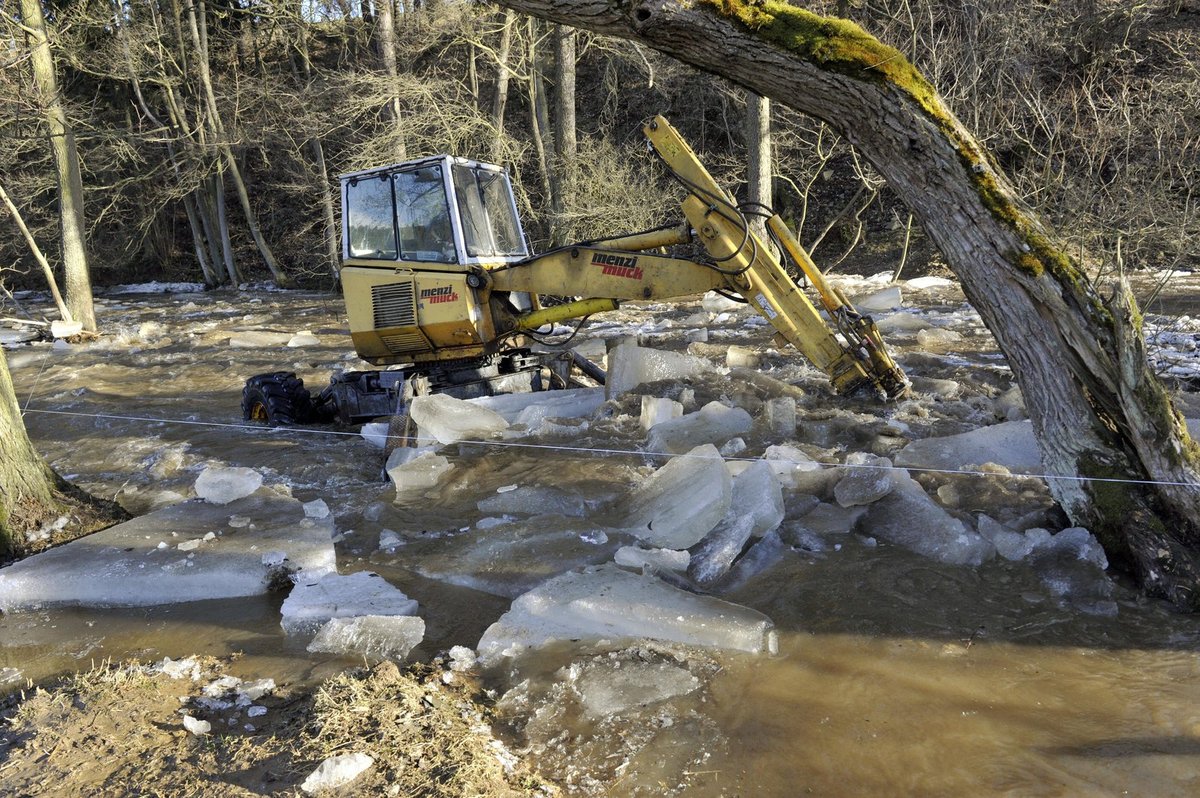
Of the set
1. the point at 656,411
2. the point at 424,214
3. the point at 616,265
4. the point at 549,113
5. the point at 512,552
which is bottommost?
the point at 512,552

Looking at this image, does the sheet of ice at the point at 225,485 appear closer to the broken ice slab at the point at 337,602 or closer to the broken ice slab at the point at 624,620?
the broken ice slab at the point at 337,602

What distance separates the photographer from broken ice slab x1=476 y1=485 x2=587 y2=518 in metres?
5.32

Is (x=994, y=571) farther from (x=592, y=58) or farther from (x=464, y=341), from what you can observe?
(x=592, y=58)

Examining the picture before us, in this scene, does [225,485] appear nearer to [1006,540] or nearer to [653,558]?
[653,558]

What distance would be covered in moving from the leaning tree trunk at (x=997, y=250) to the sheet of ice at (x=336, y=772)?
11.1 feet

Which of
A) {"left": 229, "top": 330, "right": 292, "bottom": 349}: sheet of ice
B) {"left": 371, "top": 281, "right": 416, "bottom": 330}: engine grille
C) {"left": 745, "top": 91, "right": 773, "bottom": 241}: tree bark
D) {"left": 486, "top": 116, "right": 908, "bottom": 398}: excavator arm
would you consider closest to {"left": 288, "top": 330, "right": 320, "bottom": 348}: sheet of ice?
{"left": 229, "top": 330, "right": 292, "bottom": 349}: sheet of ice

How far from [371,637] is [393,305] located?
4.38 m

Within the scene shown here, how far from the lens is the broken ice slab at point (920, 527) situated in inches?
168

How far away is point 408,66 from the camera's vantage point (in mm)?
18875

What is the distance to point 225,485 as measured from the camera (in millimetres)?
5598

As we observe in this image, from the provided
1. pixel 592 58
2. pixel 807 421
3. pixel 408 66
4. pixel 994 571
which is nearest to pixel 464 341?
pixel 807 421

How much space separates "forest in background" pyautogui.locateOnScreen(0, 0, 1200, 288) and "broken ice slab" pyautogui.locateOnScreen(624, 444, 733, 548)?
7247mm

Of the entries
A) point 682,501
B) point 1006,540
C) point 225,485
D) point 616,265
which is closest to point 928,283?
point 616,265

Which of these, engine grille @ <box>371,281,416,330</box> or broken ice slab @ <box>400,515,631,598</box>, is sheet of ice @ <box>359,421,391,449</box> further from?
broken ice slab @ <box>400,515,631,598</box>
